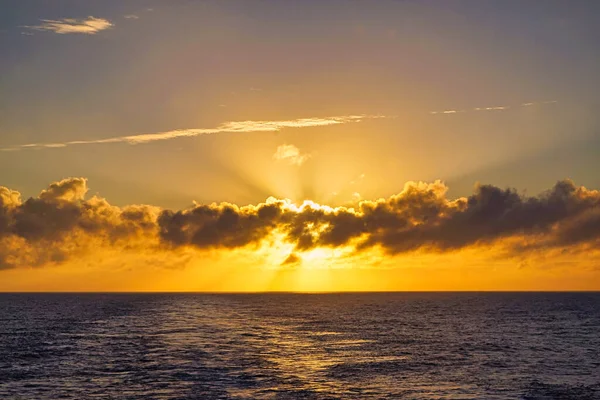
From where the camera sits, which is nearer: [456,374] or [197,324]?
[456,374]

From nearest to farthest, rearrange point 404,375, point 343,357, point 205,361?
point 404,375, point 205,361, point 343,357

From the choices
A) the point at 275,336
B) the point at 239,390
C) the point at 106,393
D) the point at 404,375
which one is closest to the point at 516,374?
the point at 404,375

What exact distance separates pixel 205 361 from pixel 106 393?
21.3m

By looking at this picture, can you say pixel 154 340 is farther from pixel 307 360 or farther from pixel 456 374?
pixel 456 374

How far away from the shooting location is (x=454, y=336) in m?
118

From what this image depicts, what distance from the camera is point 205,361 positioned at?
80500 mm

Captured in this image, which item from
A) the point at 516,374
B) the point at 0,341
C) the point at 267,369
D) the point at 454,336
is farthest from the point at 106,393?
the point at 454,336

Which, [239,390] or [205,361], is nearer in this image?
[239,390]

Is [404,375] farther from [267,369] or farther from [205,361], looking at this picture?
[205,361]

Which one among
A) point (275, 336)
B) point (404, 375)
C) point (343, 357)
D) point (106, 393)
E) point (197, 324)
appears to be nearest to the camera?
point (106, 393)

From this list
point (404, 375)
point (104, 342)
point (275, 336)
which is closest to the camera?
point (404, 375)

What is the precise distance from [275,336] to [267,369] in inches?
1651

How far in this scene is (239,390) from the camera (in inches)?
2438

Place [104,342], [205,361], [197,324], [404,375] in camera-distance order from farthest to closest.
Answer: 1. [197,324]
2. [104,342]
3. [205,361]
4. [404,375]
